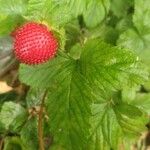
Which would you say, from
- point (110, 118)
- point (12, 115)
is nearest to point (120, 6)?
point (110, 118)

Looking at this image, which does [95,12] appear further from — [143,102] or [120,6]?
[143,102]

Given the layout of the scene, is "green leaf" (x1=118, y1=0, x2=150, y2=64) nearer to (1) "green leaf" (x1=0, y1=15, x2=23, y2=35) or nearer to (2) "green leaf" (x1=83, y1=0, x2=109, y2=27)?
(2) "green leaf" (x1=83, y1=0, x2=109, y2=27)

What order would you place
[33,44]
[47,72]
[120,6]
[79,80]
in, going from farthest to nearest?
[120,6] → [47,72] → [79,80] → [33,44]

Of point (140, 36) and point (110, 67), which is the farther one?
point (140, 36)

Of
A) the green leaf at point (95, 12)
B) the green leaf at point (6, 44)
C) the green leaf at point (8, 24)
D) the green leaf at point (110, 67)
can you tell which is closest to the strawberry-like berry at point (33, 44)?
the green leaf at point (110, 67)

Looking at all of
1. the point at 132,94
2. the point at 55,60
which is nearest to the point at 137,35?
the point at 132,94

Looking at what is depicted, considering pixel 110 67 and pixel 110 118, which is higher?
pixel 110 67

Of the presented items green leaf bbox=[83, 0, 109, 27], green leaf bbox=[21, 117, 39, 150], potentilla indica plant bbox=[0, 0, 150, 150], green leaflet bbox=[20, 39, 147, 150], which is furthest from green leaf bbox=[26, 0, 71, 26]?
green leaf bbox=[21, 117, 39, 150]

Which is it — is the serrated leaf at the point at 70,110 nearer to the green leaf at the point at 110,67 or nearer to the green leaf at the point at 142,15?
the green leaf at the point at 110,67
